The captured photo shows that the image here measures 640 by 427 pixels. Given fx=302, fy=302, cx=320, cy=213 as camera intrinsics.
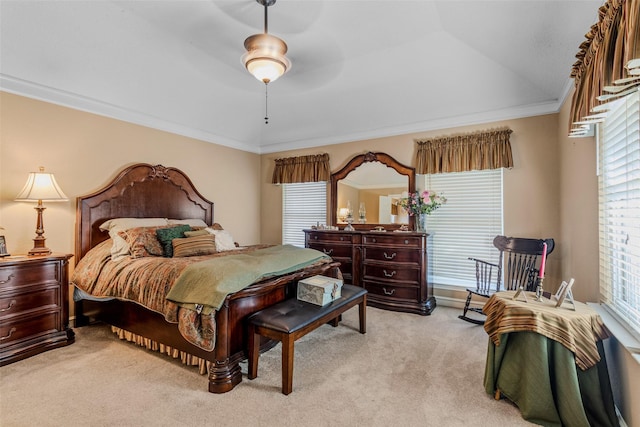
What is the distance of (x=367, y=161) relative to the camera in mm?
4840

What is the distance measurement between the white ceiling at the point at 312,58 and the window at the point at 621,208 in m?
0.83

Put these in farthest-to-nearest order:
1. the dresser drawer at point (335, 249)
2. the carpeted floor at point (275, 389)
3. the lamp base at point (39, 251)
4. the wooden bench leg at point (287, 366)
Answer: the dresser drawer at point (335, 249)
the lamp base at point (39, 251)
the wooden bench leg at point (287, 366)
the carpeted floor at point (275, 389)

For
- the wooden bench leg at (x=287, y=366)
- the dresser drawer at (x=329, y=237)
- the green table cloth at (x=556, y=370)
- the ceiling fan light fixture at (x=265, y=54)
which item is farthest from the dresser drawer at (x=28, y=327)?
the green table cloth at (x=556, y=370)

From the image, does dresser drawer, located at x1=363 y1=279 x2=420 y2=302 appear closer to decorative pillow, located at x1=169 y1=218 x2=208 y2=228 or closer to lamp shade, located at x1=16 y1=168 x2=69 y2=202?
decorative pillow, located at x1=169 y1=218 x2=208 y2=228

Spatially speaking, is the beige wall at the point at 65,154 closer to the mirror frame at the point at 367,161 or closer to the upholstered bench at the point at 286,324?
the mirror frame at the point at 367,161

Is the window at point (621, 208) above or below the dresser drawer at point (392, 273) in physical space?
above

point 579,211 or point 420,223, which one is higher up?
point 579,211

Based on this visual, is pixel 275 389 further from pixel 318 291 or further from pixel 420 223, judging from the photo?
pixel 420 223

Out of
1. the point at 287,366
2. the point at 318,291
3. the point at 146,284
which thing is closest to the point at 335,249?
the point at 318,291

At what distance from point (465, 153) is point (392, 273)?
1.90 m

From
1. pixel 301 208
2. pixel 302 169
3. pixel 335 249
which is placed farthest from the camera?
pixel 301 208

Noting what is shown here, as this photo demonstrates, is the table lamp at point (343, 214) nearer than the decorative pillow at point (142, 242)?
No

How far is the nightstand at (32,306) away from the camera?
2580 millimetres

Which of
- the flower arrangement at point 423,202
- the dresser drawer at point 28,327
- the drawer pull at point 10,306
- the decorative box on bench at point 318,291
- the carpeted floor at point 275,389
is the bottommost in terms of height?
the carpeted floor at point 275,389
